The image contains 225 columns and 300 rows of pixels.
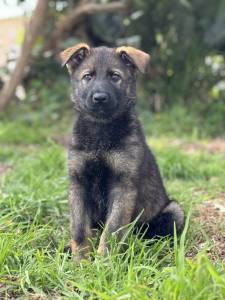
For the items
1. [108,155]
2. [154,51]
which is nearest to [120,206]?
[108,155]

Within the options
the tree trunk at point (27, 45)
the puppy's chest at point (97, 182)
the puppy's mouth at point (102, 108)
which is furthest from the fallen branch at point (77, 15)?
the puppy's chest at point (97, 182)

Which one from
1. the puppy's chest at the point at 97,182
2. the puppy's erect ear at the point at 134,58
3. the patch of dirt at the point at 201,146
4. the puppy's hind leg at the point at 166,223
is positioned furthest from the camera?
the patch of dirt at the point at 201,146

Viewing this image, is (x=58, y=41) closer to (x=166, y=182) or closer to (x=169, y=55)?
(x=169, y=55)

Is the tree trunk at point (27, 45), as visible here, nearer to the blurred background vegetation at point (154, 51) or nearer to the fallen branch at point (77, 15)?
the blurred background vegetation at point (154, 51)

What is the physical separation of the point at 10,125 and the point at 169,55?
360cm

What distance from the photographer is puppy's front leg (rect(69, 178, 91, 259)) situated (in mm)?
3717

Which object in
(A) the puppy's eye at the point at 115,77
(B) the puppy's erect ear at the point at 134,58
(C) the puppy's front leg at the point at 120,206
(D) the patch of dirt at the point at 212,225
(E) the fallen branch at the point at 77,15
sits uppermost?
(E) the fallen branch at the point at 77,15

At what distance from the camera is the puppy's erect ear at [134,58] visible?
152 inches

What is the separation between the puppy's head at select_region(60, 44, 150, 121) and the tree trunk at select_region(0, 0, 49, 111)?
194 inches

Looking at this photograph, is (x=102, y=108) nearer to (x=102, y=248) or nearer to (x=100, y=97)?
(x=100, y=97)

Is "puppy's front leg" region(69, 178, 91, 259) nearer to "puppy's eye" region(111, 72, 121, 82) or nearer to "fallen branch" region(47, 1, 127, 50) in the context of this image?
"puppy's eye" region(111, 72, 121, 82)

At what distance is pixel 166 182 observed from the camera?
5723mm

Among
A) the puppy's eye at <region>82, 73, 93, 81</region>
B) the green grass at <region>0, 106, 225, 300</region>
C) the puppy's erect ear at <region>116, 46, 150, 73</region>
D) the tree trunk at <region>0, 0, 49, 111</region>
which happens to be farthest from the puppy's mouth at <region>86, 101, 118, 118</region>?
the tree trunk at <region>0, 0, 49, 111</region>

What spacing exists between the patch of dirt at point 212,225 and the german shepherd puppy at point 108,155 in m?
0.23
